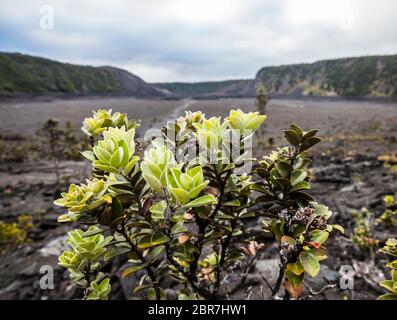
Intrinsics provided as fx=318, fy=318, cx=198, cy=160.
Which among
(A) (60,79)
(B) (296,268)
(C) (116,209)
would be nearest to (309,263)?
(B) (296,268)

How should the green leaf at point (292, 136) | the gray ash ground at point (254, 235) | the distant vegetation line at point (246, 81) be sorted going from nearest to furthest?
the green leaf at point (292, 136), the gray ash ground at point (254, 235), the distant vegetation line at point (246, 81)

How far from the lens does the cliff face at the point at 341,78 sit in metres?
66.8

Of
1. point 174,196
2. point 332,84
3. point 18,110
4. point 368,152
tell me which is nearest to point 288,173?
point 174,196

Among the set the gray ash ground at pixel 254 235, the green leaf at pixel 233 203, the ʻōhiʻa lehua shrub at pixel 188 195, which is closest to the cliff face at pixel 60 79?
the gray ash ground at pixel 254 235

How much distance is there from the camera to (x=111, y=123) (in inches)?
70.9

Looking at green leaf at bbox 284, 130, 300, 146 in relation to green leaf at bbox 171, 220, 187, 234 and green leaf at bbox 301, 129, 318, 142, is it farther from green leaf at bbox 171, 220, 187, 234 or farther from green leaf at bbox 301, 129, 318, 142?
green leaf at bbox 171, 220, 187, 234

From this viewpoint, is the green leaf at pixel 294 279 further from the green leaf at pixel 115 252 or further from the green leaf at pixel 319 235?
the green leaf at pixel 115 252

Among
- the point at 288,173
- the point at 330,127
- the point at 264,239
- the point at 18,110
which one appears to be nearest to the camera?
the point at 288,173

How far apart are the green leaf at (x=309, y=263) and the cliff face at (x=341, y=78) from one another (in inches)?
2645

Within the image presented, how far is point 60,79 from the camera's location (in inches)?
3110

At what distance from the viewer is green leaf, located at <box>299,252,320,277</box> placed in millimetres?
1246

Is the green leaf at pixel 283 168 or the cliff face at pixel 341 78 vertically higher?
the cliff face at pixel 341 78

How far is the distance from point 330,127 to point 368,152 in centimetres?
1209
